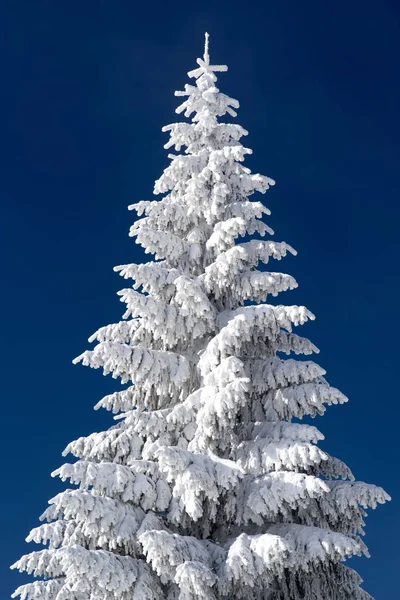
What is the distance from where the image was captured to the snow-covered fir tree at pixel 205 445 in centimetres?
1148

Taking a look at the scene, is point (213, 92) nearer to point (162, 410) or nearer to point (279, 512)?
point (162, 410)

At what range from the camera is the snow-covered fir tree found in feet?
37.7

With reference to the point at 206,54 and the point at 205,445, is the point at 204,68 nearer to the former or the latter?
the point at 206,54

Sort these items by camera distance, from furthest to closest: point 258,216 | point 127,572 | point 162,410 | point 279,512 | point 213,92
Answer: point 213,92
point 258,216
point 162,410
point 279,512
point 127,572

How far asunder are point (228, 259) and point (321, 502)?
5.44m

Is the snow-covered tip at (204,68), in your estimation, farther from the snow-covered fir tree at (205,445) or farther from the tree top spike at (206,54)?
the snow-covered fir tree at (205,445)

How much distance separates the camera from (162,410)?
14227 millimetres

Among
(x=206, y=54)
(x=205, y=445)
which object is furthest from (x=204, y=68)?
(x=205, y=445)

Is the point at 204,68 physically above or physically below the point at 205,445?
above

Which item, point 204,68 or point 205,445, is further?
point 204,68

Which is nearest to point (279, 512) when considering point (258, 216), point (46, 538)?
point (46, 538)

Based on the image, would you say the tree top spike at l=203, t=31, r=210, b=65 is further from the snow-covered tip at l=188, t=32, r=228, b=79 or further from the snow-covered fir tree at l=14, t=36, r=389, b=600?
the snow-covered fir tree at l=14, t=36, r=389, b=600

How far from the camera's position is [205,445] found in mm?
13195

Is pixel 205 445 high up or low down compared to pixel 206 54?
down
